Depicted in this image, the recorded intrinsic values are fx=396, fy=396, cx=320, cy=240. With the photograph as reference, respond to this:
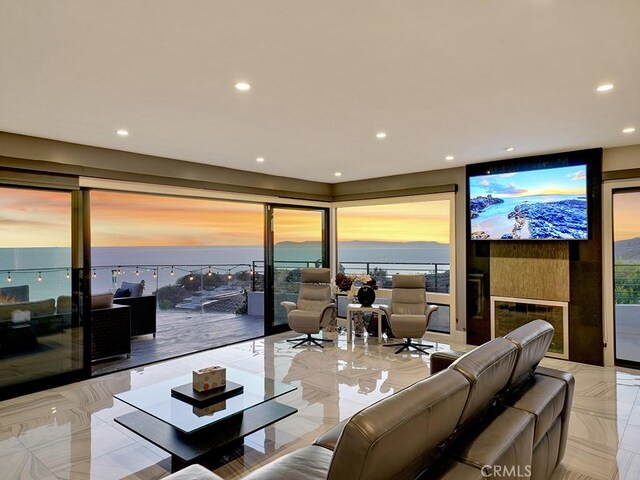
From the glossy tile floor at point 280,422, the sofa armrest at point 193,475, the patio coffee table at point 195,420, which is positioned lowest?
the glossy tile floor at point 280,422

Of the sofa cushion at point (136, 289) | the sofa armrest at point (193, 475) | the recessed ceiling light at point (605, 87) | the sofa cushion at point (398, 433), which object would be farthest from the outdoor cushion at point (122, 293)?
the recessed ceiling light at point (605, 87)

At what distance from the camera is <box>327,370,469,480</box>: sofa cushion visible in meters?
1.17

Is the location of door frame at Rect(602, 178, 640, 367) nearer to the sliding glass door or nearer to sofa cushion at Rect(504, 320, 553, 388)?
sofa cushion at Rect(504, 320, 553, 388)

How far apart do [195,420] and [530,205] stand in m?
4.94

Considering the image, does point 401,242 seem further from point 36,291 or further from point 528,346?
point 36,291

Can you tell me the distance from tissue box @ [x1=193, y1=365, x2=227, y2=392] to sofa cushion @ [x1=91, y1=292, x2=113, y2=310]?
8.96 ft

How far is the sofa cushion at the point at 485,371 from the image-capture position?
65.4 inches

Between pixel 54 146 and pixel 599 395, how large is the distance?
634 cm

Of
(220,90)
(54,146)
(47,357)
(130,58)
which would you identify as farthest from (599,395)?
(54,146)

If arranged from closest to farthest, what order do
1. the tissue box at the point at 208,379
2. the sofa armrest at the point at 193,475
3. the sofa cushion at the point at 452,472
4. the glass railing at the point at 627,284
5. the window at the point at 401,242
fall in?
the sofa cushion at the point at 452,472 → the sofa armrest at the point at 193,475 → the tissue box at the point at 208,379 → the glass railing at the point at 627,284 → the window at the point at 401,242

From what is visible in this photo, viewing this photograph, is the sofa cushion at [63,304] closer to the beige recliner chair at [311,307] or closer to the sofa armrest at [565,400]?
the beige recliner chair at [311,307]

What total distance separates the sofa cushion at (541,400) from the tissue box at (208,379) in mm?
2128

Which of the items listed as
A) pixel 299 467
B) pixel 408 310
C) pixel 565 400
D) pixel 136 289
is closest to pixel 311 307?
pixel 408 310

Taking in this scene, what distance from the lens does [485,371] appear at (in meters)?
1.75
